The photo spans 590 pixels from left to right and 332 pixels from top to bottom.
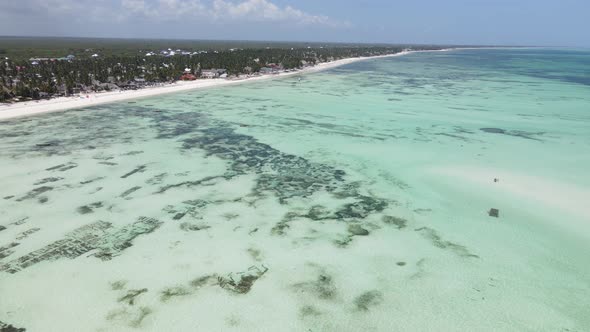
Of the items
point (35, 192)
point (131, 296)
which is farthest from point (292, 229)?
point (35, 192)

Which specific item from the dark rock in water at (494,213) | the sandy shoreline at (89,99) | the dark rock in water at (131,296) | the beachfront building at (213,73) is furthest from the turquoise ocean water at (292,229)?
the beachfront building at (213,73)

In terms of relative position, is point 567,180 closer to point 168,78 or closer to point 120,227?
point 120,227

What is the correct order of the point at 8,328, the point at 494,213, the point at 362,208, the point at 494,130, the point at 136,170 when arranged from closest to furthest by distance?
the point at 8,328
the point at 494,213
the point at 362,208
the point at 136,170
the point at 494,130

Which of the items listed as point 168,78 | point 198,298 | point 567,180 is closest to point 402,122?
point 567,180

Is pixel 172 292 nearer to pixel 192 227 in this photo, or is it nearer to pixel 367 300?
pixel 192 227

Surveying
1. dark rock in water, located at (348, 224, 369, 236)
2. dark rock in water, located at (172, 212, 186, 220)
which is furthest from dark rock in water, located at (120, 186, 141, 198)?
dark rock in water, located at (348, 224, 369, 236)
